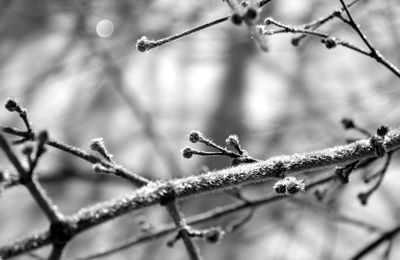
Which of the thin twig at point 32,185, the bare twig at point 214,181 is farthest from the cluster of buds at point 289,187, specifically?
the thin twig at point 32,185

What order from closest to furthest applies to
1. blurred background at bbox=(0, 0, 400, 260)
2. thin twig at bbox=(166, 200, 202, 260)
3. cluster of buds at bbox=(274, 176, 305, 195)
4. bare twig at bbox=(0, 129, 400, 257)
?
cluster of buds at bbox=(274, 176, 305, 195) < bare twig at bbox=(0, 129, 400, 257) < thin twig at bbox=(166, 200, 202, 260) < blurred background at bbox=(0, 0, 400, 260)

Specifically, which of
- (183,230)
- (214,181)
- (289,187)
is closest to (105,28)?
(183,230)

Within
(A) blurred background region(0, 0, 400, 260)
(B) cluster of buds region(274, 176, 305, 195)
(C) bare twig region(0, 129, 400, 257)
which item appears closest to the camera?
(B) cluster of buds region(274, 176, 305, 195)

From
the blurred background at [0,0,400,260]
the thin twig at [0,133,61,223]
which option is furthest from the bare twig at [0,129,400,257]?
the blurred background at [0,0,400,260]

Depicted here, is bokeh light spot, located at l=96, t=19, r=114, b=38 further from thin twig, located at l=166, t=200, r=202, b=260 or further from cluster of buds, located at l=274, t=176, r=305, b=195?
cluster of buds, located at l=274, t=176, r=305, b=195

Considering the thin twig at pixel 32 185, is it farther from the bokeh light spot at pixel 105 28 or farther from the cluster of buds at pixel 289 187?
the bokeh light spot at pixel 105 28

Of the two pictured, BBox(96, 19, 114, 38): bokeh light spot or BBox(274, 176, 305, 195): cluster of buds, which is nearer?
BBox(274, 176, 305, 195): cluster of buds

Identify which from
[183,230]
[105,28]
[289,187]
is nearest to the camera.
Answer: [289,187]

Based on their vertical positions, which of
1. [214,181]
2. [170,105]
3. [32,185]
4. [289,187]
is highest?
[170,105]

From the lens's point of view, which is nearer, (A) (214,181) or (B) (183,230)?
(A) (214,181)

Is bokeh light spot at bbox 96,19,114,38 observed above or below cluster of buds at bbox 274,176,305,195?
→ above

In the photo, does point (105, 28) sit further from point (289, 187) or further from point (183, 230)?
point (289, 187)
